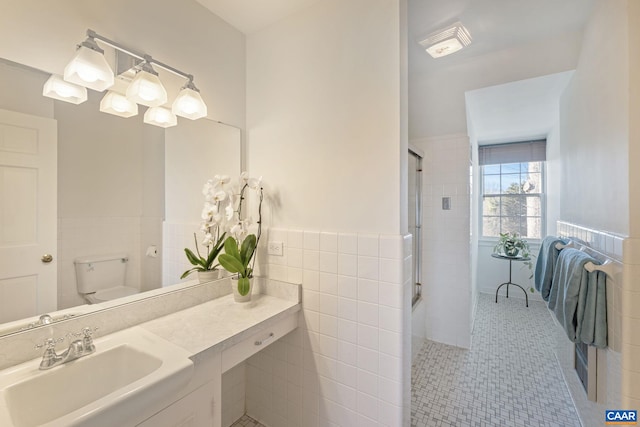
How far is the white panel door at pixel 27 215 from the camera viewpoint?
3.24 feet

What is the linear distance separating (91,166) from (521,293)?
523cm

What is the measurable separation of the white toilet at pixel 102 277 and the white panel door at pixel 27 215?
9cm

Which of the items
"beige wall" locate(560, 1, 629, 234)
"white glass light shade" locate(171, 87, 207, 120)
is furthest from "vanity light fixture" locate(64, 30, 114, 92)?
"beige wall" locate(560, 1, 629, 234)

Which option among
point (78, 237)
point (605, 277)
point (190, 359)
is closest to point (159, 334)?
point (190, 359)

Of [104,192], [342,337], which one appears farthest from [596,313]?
[104,192]

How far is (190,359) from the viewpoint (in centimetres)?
101

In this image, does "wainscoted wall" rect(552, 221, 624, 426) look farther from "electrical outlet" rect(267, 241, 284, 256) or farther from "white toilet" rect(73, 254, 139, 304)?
"white toilet" rect(73, 254, 139, 304)

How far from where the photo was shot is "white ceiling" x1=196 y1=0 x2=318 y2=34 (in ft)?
5.24

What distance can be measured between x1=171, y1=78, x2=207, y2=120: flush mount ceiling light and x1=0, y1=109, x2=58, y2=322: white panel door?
1.71ft

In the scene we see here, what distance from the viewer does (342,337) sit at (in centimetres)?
148

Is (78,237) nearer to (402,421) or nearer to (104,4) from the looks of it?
(104,4)

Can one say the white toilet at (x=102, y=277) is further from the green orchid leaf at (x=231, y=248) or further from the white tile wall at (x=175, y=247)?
the green orchid leaf at (x=231, y=248)

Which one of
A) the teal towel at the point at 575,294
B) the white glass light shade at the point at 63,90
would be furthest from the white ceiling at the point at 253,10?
the teal towel at the point at 575,294

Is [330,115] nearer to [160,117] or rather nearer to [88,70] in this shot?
[160,117]
